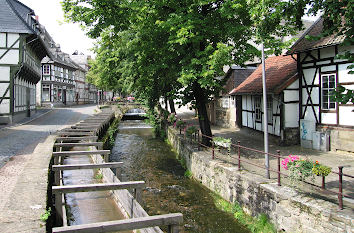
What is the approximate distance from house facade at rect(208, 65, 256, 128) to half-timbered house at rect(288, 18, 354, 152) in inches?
274

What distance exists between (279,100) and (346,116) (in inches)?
143

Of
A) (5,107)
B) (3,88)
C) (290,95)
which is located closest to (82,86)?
(3,88)

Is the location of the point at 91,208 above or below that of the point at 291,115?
below

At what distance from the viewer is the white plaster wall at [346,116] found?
12526 millimetres

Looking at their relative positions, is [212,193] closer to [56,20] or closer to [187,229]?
[187,229]

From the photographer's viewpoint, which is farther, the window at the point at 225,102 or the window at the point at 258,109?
the window at the point at 225,102

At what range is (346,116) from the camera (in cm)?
1275

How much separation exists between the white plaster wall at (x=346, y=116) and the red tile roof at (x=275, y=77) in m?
3.03

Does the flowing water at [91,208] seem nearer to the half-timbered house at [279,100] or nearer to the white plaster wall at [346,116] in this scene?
the half-timbered house at [279,100]

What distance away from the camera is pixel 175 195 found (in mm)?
10969

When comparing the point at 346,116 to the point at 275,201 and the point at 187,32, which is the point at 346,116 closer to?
the point at 275,201

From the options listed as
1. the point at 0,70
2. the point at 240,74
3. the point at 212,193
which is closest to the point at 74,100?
the point at 0,70

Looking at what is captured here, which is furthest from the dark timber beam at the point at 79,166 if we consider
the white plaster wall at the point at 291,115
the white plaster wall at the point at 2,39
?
the white plaster wall at the point at 2,39

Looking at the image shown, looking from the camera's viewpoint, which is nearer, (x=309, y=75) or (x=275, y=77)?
(x=309, y=75)
